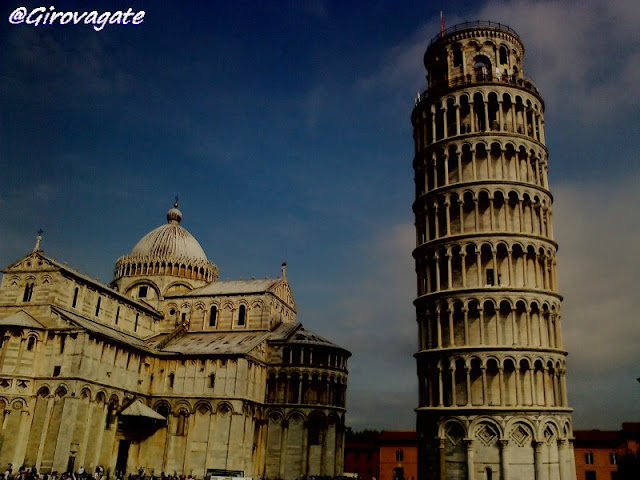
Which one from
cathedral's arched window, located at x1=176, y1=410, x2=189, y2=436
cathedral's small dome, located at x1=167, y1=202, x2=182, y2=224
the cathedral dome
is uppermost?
cathedral's small dome, located at x1=167, y1=202, x2=182, y2=224

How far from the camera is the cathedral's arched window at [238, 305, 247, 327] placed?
179 feet

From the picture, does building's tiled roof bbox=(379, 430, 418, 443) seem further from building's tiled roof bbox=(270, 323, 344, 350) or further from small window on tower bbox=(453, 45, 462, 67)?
small window on tower bbox=(453, 45, 462, 67)

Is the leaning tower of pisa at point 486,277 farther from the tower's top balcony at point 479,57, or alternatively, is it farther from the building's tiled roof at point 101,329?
the building's tiled roof at point 101,329

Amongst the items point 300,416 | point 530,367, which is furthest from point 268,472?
point 530,367

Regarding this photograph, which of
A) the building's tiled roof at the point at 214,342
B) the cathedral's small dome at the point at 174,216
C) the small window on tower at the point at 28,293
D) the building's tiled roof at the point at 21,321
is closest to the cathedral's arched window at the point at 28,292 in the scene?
the small window on tower at the point at 28,293

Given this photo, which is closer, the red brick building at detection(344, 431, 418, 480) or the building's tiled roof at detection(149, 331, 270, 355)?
the building's tiled roof at detection(149, 331, 270, 355)

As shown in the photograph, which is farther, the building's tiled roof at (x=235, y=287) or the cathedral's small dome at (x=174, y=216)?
the cathedral's small dome at (x=174, y=216)

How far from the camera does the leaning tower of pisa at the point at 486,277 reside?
31.5 meters

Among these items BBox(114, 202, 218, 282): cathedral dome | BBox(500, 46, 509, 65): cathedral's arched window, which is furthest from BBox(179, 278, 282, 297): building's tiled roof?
BBox(500, 46, 509, 65): cathedral's arched window

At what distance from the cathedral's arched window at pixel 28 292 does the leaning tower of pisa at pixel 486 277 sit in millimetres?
29879

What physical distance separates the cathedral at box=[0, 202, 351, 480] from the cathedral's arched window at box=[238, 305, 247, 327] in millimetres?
99

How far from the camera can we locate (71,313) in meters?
44.0

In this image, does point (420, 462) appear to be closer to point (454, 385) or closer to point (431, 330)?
point (454, 385)

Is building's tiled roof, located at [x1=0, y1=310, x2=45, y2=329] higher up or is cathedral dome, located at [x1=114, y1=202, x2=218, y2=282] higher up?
cathedral dome, located at [x1=114, y1=202, x2=218, y2=282]
